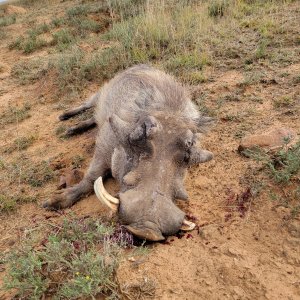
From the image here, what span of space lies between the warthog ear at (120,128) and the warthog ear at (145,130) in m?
0.24

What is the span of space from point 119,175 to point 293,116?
2.03 meters

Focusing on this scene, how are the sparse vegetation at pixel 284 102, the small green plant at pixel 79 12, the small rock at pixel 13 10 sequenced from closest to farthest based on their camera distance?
the sparse vegetation at pixel 284 102 → the small green plant at pixel 79 12 → the small rock at pixel 13 10

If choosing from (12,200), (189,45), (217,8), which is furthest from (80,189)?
(217,8)

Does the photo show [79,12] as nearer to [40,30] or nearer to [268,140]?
[40,30]

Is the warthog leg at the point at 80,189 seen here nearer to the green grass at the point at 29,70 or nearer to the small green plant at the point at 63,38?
the green grass at the point at 29,70

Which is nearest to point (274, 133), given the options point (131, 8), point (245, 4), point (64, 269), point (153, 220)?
point (153, 220)

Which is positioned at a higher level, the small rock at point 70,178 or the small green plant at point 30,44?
the small rock at point 70,178

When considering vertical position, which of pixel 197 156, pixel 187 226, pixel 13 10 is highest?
pixel 197 156

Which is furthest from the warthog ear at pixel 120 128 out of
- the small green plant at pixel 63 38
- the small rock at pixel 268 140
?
the small green plant at pixel 63 38

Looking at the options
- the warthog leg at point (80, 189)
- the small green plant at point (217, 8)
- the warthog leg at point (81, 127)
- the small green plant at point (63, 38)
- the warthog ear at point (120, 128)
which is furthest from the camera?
the small green plant at point (63, 38)

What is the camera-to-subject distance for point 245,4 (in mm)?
7727

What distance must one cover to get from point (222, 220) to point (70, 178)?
5.37 feet

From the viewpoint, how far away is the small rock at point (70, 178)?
3828 mm

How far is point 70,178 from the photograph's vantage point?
12.7ft
